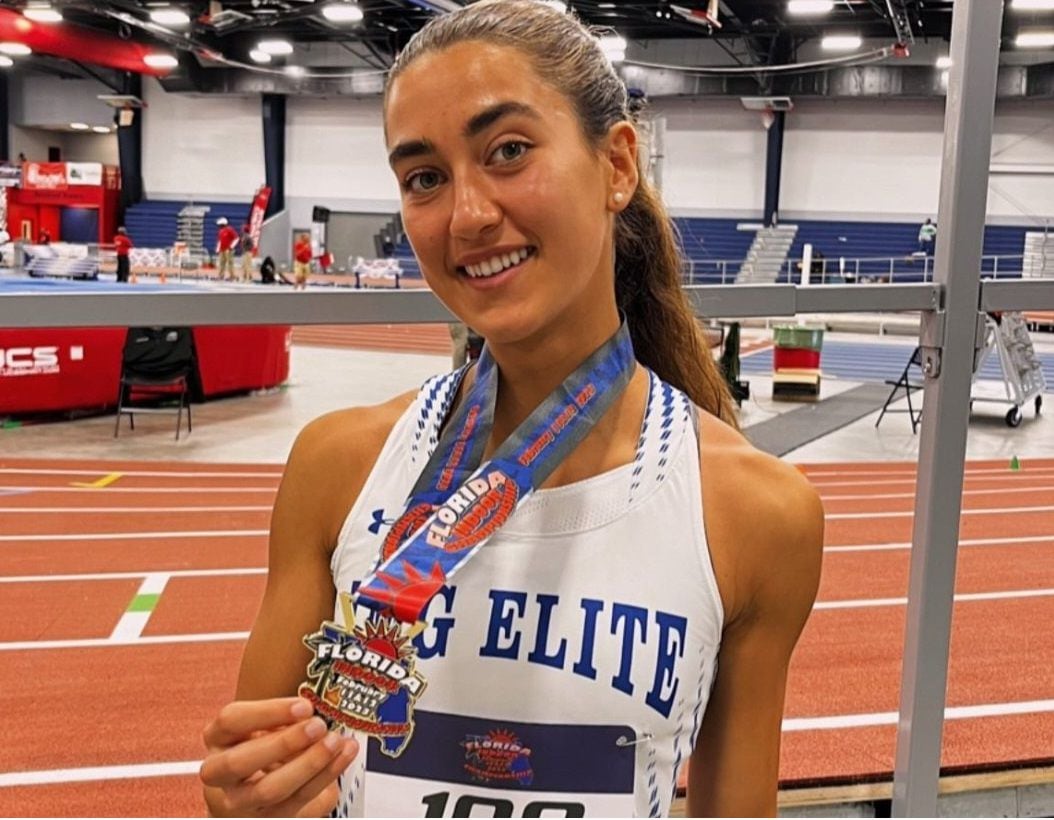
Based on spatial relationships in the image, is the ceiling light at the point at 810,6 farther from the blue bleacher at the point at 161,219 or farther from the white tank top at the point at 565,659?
the white tank top at the point at 565,659

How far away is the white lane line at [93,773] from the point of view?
2529mm

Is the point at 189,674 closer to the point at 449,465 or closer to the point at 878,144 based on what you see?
the point at 449,465

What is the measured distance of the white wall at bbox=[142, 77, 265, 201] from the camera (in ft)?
90.8

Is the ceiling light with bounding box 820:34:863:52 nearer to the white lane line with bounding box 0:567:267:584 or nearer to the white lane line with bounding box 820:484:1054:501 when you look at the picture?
the white lane line with bounding box 820:484:1054:501

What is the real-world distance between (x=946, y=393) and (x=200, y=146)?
29.0 meters

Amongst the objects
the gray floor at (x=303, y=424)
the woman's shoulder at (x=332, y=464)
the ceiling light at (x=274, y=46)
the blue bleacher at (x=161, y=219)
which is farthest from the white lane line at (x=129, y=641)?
the blue bleacher at (x=161, y=219)

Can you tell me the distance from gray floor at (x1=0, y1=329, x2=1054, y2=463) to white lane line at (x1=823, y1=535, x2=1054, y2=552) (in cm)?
238

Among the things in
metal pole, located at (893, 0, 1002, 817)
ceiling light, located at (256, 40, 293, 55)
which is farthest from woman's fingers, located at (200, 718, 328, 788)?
ceiling light, located at (256, 40, 293, 55)

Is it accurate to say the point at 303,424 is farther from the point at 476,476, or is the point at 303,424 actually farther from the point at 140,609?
the point at 476,476

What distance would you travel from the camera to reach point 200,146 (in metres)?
28.2

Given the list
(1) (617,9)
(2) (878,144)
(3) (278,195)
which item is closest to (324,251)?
(3) (278,195)

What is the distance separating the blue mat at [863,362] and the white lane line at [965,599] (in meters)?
8.31

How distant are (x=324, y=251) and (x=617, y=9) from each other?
9403 millimetres

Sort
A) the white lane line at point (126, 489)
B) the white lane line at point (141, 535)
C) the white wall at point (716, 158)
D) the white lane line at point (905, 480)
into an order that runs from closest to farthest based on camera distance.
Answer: the white lane line at point (141, 535) → the white lane line at point (126, 489) → the white lane line at point (905, 480) → the white wall at point (716, 158)
